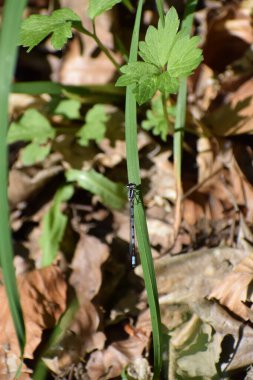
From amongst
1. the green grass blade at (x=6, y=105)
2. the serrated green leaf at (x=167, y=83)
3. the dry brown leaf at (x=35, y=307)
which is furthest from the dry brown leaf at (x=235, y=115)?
the green grass blade at (x=6, y=105)

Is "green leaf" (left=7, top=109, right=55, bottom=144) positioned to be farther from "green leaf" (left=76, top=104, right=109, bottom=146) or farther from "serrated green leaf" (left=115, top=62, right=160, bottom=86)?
"serrated green leaf" (left=115, top=62, right=160, bottom=86)

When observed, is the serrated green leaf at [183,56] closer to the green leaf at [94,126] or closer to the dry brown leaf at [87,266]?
the green leaf at [94,126]

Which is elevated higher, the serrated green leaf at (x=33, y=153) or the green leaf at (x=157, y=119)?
the green leaf at (x=157, y=119)

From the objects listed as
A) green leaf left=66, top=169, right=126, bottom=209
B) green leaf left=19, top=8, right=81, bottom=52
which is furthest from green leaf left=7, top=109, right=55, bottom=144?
green leaf left=19, top=8, right=81, bottom=52

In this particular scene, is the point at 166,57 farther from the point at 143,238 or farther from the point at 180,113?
the point at 143,238

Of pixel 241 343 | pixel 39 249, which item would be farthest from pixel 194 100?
pixel 241 343
